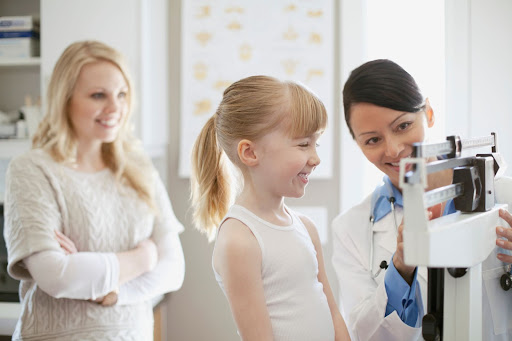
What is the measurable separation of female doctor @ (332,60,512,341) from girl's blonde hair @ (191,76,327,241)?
206 mm

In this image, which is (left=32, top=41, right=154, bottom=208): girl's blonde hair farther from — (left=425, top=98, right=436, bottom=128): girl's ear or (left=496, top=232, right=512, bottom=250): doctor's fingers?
(left=496, top=232, right=512, bottom=250): doctor's fingers

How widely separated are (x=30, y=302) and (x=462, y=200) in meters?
1.38

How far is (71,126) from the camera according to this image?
74.5 inches

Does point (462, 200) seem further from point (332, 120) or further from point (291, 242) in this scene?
point (332, 120)

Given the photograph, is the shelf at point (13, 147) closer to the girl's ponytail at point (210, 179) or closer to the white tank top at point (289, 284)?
the girl's ponytail at point (210, 179)

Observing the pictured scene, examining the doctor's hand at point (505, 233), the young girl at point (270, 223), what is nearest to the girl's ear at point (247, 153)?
the young girl at point (270, 223)

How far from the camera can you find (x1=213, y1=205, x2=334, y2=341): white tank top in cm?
113

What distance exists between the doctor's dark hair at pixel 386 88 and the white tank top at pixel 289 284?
395 mm

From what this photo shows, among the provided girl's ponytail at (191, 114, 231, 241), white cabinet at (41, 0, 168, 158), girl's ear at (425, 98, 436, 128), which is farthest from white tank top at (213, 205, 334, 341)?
white cabinet at (41, 0, 168, 158)

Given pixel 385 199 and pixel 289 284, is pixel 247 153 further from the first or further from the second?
pixel 385 199

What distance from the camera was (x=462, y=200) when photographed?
3.05 feet

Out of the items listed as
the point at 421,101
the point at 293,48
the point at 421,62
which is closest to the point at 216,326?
the point at 293,48

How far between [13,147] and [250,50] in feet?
3.92

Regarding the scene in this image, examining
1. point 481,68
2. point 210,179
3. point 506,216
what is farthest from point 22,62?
point 506,216
